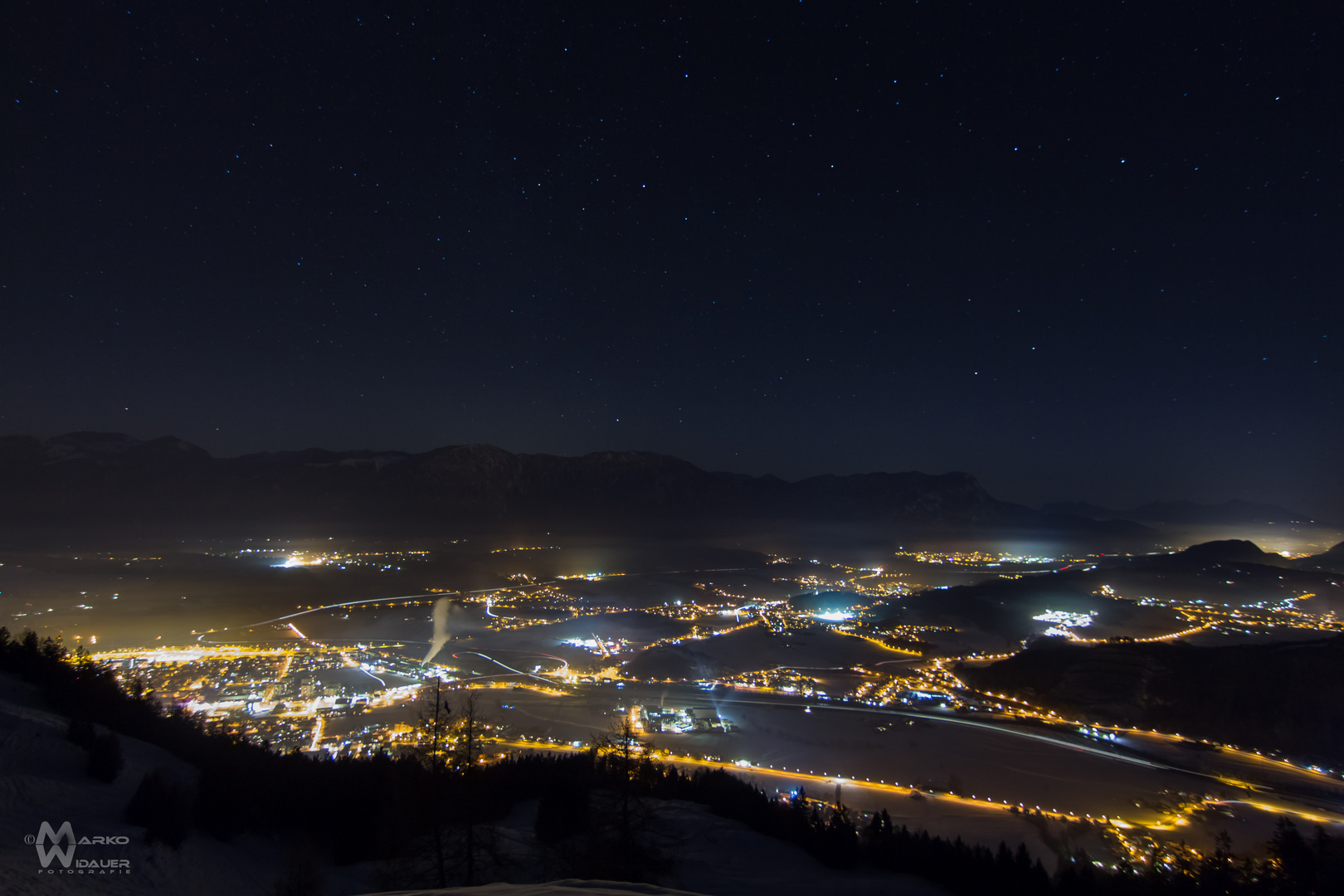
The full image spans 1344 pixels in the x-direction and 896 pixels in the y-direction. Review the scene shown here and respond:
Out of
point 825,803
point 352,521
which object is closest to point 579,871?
point 825,803

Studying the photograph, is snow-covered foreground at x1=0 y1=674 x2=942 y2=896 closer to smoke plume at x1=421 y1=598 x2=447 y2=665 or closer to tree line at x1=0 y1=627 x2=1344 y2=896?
tree line at x1=0 y1=627 x2=1344 y2=896

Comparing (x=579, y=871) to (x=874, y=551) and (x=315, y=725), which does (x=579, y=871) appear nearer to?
(x=315, y=725)

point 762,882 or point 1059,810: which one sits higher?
point 762,882

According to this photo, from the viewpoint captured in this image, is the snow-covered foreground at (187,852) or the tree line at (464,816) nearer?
the snow-covered foreground at (187,852)

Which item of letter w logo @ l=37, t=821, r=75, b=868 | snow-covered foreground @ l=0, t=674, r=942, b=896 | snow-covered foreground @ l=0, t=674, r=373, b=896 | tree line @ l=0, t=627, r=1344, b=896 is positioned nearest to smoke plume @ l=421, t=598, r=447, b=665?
tree line @ l=0, t=627, r=1344, b=896

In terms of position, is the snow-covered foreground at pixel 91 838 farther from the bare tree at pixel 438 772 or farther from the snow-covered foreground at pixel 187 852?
the bare tree at pixel 438 772

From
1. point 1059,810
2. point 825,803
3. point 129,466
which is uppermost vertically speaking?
point 129,466

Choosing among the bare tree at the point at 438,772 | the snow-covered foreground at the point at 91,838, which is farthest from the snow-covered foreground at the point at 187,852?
the bare tree at the point at 438,772

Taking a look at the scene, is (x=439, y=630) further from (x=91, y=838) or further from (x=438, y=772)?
(x=91, y=838)

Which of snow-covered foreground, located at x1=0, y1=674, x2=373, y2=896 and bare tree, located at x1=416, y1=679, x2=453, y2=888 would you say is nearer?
snow-covered foreground, located at x1=0, y1=674, x2=373, y2=896
